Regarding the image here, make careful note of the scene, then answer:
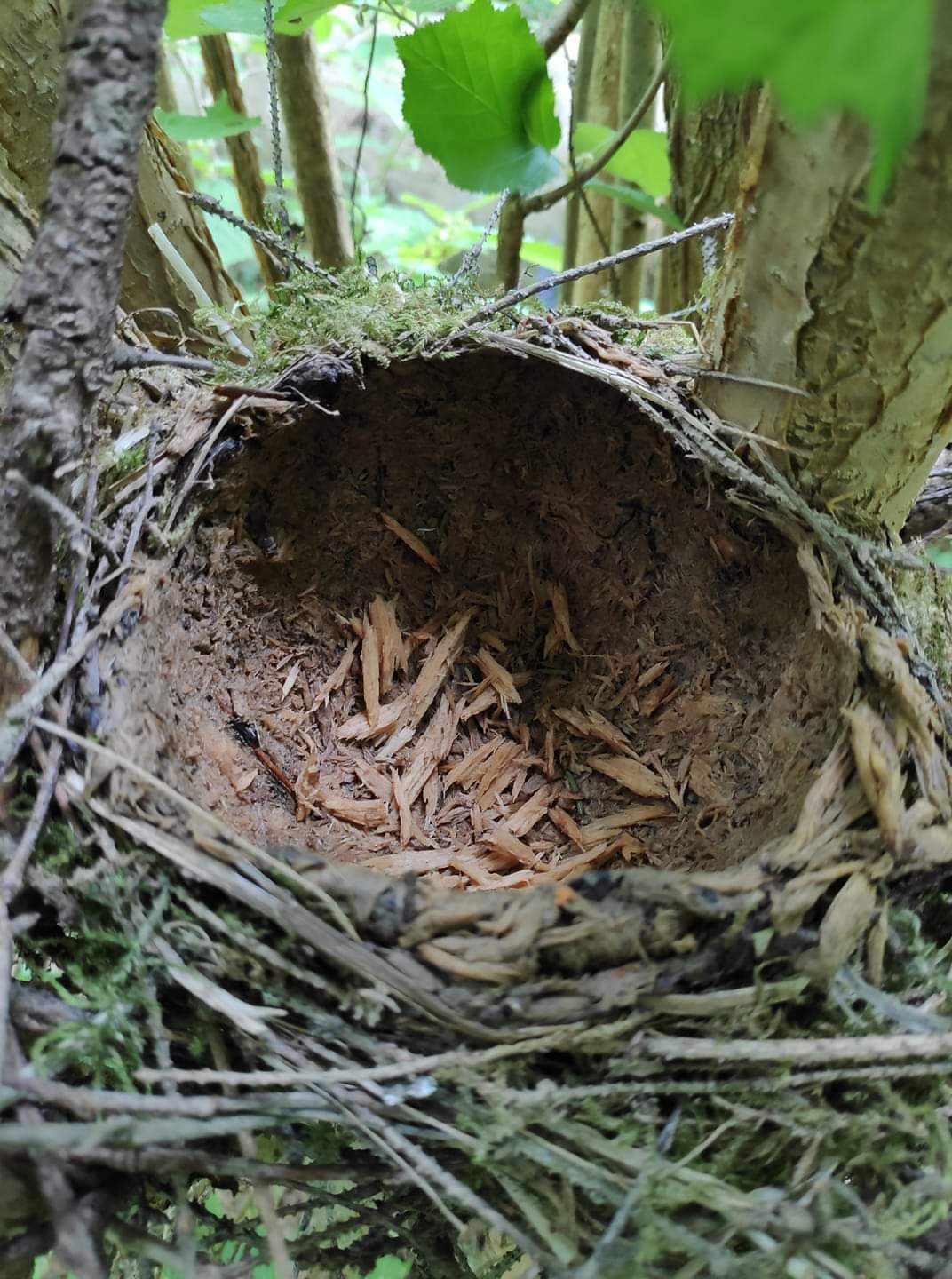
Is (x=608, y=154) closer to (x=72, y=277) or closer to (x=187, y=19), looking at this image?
(x=187, y=19)

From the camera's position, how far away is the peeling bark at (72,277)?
531mm

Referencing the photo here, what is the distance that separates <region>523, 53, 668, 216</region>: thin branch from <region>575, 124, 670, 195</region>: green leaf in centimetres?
2

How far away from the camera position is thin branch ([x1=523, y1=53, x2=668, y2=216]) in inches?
43.9

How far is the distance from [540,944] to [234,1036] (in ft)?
0.79

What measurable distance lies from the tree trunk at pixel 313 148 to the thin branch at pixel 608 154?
1.29 ft

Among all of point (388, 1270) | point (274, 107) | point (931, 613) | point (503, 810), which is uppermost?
point (274, 107)

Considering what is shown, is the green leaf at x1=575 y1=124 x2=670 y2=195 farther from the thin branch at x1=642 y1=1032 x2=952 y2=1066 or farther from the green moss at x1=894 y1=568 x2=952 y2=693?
the thin branch at x1=642 y1=1032 x2=952 y2=1066

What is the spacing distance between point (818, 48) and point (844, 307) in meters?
0.33

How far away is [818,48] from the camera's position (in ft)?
1.13

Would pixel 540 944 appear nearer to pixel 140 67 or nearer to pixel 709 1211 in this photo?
pixel 709 1211

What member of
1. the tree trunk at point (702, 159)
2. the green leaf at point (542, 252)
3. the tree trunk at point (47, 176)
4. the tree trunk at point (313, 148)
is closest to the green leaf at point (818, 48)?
the tree trunk at point (47, 176)

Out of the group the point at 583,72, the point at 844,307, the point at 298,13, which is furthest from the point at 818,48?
the point at 583,72

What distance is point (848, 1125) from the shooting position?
56cm

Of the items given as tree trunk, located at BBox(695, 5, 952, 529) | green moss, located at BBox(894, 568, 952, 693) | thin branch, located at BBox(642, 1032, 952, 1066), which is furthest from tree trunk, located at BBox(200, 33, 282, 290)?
thin branch, located at BBox(642, 1032, 952, 1066)
